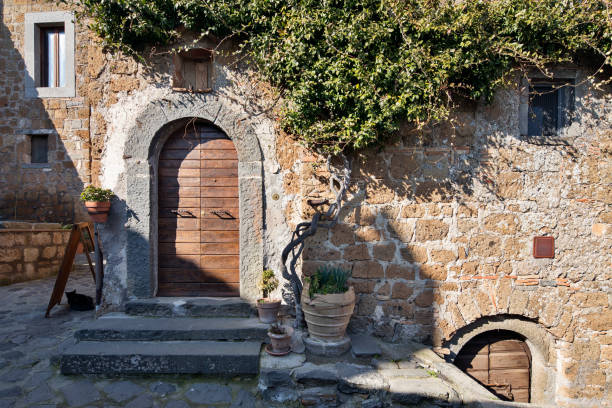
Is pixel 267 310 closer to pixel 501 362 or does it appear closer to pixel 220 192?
pixel 220 192

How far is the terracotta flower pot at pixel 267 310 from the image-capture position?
3.50 m

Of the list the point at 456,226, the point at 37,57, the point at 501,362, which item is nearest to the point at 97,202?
the point at 456,226

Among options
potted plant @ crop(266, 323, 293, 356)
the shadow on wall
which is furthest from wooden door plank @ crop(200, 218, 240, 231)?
the shadow on wall

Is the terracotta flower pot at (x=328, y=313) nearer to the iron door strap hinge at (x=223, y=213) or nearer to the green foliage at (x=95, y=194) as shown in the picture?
the iron door strap hinge at (x=223, y=213)

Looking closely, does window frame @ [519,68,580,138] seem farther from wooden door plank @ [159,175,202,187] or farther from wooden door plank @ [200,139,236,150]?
wooden door plank @ [159,175,202,187]

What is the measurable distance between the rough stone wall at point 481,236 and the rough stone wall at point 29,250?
6136 mm

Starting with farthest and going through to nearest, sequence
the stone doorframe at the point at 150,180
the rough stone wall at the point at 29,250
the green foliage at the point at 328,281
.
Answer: the rough stone wall at the point at 29,250, the stone doorframe at the point at 150,180, the green foliage at the point at 328,281

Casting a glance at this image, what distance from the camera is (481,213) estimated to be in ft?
11.8

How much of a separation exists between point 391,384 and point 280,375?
94 centimetres

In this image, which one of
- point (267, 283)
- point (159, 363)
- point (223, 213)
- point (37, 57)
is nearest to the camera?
point (159, 363)

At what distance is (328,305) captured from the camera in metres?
3.08

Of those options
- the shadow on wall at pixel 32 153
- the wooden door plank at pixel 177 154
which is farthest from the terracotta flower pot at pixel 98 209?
the shadow on wall at pixel 32 153

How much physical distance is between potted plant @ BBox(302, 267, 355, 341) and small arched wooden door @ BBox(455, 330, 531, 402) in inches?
67.8

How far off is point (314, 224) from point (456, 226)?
159 cm
